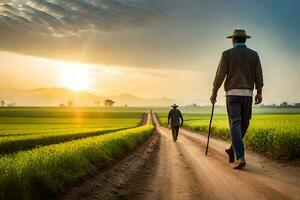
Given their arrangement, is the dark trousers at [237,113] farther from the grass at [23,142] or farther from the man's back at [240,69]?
the grass at [23,142]

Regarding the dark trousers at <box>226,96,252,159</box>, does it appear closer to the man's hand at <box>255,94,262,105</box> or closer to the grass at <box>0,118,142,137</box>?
the man's hand at <box>255,94,262,105</box>

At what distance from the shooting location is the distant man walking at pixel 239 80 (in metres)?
11.0

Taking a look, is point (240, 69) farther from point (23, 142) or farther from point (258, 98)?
point (23, 142)

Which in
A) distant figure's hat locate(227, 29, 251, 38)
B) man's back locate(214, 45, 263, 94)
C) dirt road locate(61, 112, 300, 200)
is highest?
distant figure's hat locate(227, 29, 251, 38)

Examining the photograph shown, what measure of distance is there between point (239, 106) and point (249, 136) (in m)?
9.48

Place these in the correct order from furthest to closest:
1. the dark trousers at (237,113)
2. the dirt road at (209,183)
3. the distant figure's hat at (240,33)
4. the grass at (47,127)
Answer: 1. the grass at (47,127)
2. the distant figure's hat at (240,33)
3. the dark trousers at (237,113)
4. the dirt road at (209,183)

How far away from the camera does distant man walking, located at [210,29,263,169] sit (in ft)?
36.2

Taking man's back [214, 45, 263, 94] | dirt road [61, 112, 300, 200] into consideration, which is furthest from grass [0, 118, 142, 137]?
man's back [214, 45, 263, 94]

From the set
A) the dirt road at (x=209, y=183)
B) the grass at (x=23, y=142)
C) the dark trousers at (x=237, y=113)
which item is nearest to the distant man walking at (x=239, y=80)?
the dark trousers at (x=237, y=113)

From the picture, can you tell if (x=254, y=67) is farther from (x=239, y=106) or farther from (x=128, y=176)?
(x=128, y=176)

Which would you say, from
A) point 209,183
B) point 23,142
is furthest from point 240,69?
point 23,142

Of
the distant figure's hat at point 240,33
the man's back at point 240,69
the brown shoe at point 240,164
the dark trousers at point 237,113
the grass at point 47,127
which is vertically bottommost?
the grass at point 47,127

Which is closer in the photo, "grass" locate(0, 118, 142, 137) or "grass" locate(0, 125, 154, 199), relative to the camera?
"grass" locate(0, 125, 154, 199)

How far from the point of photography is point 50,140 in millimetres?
33375
